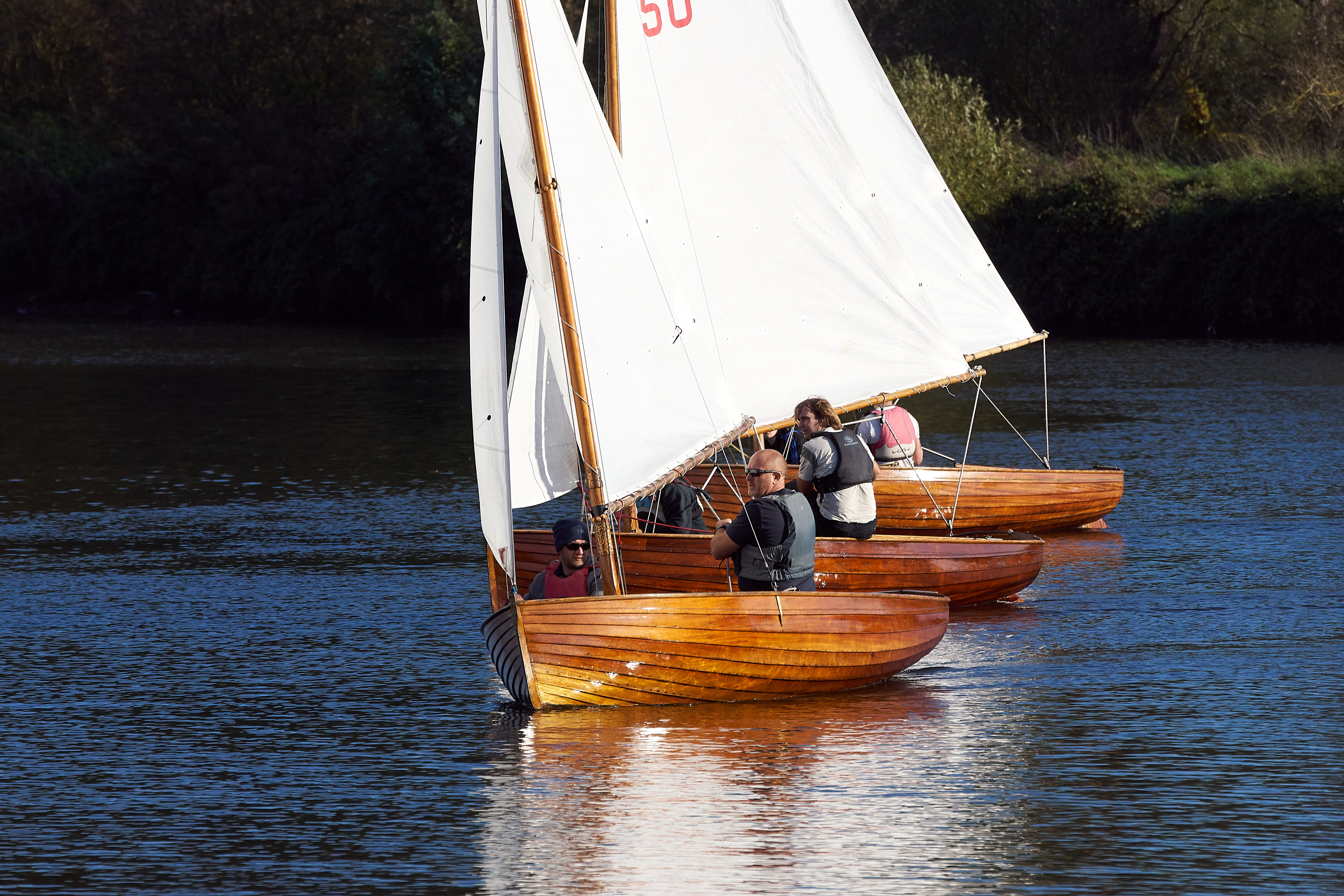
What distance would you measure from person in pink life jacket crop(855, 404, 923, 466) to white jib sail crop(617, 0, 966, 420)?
0.44 m

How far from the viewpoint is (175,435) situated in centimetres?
2800

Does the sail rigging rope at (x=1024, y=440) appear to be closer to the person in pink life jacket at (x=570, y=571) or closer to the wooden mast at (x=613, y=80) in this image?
the wooden mast at (x=613, y=80)

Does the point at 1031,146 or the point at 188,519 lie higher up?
the point at 1031,146

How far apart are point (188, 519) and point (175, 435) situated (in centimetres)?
866

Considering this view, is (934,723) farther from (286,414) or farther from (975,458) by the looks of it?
(286,414)

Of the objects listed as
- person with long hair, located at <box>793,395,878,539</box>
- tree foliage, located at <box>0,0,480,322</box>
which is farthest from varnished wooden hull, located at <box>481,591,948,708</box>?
tree foliage, located at <box>0,0,480,322</box>

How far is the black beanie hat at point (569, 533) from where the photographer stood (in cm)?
1134

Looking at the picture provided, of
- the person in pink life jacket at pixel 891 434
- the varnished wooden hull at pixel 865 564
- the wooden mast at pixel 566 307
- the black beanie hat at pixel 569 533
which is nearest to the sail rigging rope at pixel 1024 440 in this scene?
the person in pink life jacket at pixel 891 434

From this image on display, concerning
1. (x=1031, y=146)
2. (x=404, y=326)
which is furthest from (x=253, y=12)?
(x=1031, y=146)

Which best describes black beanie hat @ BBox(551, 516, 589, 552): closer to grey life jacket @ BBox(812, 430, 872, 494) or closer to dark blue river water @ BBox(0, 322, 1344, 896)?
dark blue river water @ BBox(0, 322, 1344, 896)

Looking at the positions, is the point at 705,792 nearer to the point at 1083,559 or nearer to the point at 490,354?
the point at 490,354

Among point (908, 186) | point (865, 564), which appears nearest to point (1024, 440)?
point (908, 186)

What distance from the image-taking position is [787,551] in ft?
36.5

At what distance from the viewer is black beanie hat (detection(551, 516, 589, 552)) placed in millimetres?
11336
